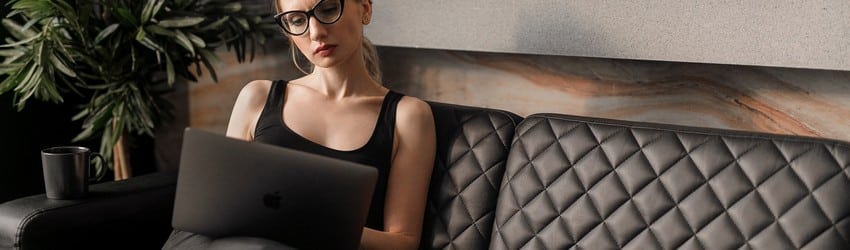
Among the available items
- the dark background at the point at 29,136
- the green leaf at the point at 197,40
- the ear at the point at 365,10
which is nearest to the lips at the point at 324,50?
the ear at the point at 365,10

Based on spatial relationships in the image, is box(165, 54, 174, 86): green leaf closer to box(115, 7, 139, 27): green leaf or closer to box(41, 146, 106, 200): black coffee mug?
box(115, 7, 139, 27): green leaf

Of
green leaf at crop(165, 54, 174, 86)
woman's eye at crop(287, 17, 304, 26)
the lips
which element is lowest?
the lips

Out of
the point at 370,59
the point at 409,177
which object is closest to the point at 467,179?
the point at 409,177

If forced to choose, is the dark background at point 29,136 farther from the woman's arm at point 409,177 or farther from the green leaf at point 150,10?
the woman's arm at point 409,177

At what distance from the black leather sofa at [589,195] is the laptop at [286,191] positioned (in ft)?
1.19

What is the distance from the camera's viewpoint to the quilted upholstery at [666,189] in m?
1.47

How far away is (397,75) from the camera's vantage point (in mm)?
→ 2387

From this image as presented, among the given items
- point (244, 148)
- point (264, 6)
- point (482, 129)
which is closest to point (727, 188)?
point (482, 129)

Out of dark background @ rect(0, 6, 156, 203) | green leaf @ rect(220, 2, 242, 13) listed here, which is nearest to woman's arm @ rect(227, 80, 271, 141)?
Result: green leaf @ rect(220, 2, 242, 13)

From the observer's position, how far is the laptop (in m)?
1.48

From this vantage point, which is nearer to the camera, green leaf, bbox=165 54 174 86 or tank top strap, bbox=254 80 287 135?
tank top strap, bbox=254 80 287 135

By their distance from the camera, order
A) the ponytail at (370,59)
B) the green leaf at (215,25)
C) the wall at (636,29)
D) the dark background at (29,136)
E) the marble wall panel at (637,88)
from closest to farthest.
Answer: the wall at (636,29) < the marble wall panel at (637,88) < the ponytail at (370,59) < the green leaf at (215,25) < the dark background at (29,136)

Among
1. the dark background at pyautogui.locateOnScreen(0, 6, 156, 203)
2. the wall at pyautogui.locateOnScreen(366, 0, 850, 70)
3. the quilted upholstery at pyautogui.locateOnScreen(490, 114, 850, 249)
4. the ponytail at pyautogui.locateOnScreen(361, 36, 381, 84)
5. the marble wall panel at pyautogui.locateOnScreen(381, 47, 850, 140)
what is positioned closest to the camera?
the quilted upholstery at pyautogui.locateOnScreen(490, 114, 850, 249)

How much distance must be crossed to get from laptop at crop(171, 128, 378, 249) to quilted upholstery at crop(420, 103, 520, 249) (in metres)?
0.33
